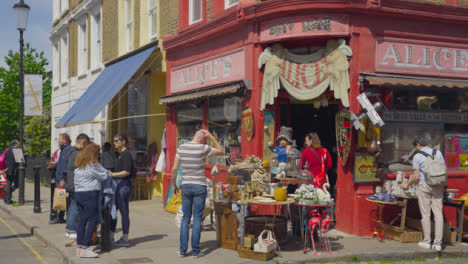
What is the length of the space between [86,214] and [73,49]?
16821 millimetres

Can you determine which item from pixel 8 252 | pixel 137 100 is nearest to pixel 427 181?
pixel 8 252

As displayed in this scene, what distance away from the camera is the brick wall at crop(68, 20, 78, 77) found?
905 inches

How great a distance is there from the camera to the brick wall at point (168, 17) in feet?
46.8

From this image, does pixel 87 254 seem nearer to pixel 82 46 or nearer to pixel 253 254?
pixel 253 254

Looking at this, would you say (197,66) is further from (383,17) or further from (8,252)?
(8,252)

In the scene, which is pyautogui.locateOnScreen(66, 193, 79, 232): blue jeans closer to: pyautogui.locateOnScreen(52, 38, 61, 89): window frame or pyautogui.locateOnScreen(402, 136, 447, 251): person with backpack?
pyautogui.locateOnScreen(402, 136, 447, 251): person with backpack

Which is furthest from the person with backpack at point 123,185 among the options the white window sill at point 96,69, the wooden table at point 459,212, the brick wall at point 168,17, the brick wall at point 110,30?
the white window sill at point 96,69

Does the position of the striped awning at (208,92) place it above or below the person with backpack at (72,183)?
above

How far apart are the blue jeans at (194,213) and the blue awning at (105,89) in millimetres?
6941

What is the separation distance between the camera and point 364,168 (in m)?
9.78

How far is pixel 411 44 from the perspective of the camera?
10.2m

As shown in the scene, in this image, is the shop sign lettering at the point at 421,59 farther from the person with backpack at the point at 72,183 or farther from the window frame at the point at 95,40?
the window frame at the point at 95,40

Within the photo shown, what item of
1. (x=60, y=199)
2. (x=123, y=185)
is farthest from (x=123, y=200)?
(x=60, y=199)

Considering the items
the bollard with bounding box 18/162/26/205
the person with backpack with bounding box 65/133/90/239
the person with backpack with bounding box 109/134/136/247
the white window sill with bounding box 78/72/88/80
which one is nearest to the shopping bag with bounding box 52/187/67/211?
the person with backpack with bounding box 65/133/90/239
